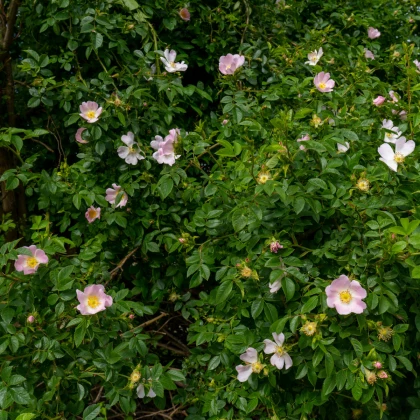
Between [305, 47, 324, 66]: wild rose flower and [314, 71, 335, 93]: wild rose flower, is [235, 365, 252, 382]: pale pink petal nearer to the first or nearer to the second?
[314, 71, 335, 93]: wild rose flower

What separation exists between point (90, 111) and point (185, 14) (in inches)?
24.4

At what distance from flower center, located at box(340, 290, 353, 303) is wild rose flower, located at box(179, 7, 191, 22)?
1354 millimetres

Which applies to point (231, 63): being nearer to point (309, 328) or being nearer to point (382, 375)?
point (309, 328)

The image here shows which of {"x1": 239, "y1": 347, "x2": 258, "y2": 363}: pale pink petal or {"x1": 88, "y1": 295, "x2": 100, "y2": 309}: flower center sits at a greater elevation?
{"x1": 88, "y1": 295, "x2": 100, "y2": 309}: flower center

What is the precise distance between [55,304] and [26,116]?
3.46 ft

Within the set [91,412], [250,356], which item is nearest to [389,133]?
[250,356]

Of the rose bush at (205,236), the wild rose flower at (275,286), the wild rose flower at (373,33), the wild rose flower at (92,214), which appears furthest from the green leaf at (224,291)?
the wild rose flower at (373,33)

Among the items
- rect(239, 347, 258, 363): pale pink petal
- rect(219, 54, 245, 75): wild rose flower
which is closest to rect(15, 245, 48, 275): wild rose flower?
rect(239, 347, 258, 363): pale pink petal

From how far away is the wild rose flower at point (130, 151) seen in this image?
1791 millimetres

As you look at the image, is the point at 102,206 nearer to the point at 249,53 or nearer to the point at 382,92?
the point at 249,53

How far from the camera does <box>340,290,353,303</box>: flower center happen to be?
125 centimetres

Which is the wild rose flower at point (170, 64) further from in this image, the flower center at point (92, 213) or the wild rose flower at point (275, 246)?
the wild rose flower at point (275, 246)

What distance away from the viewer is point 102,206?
179 cm

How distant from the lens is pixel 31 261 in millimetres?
1476
